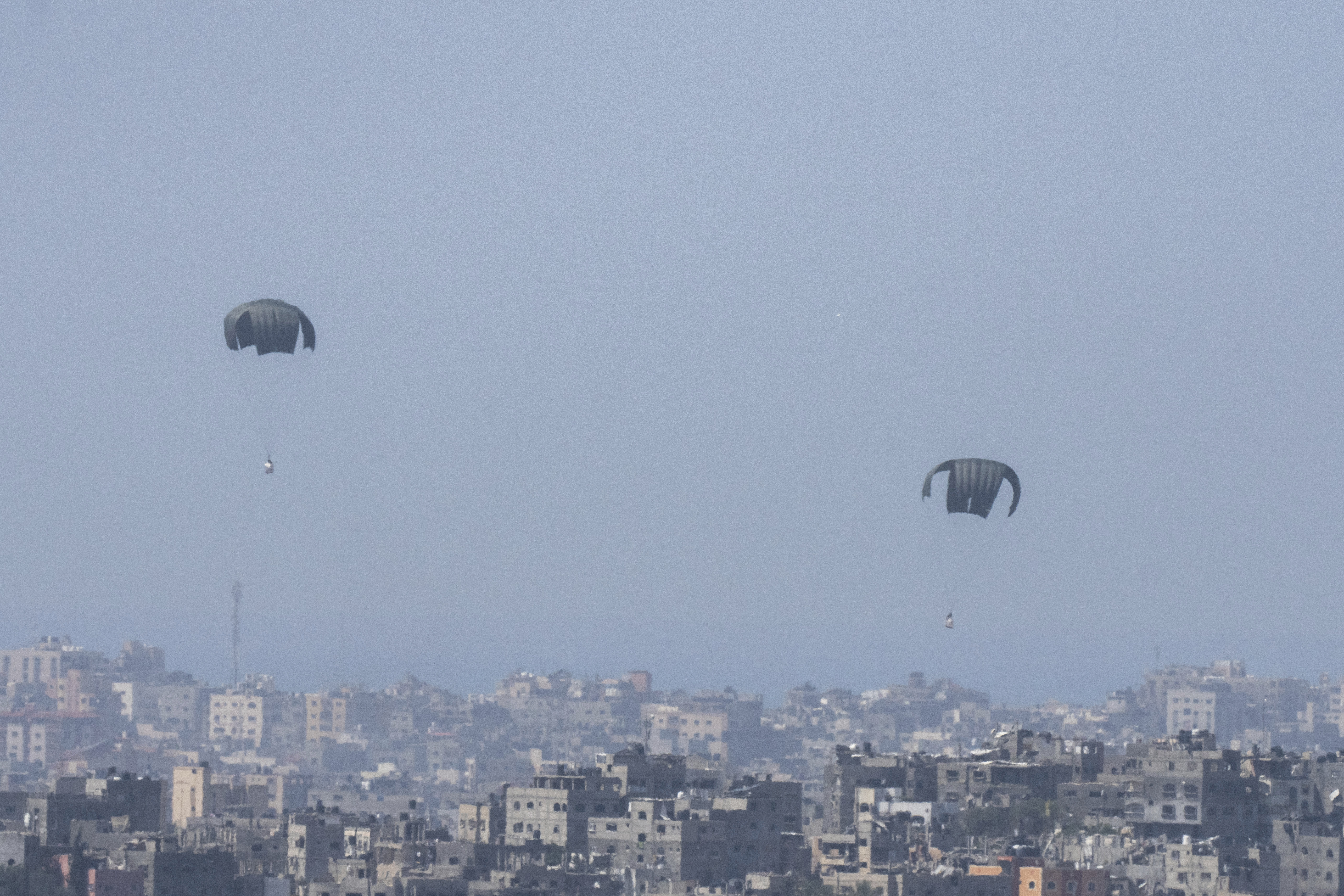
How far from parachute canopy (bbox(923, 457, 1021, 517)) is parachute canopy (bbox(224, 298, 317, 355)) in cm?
1547

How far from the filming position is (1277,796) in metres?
93.0

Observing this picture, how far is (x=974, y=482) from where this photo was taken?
8062 cm

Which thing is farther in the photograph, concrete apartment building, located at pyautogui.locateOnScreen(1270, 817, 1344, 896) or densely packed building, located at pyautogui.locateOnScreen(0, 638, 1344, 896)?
concrete apartment building, located at pyautogui.locateOnScreen(1270, 817, 1344, 896)

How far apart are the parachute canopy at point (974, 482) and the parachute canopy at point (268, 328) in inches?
609

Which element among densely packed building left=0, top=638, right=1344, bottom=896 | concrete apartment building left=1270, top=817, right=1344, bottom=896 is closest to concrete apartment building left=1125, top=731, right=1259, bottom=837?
densely packed building left=0, top=638, right=1344, bottom=896

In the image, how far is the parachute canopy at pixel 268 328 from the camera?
7794 centimetres

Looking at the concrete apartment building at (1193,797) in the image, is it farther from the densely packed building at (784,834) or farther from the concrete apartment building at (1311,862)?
the concrete apartment building at (1311,862)

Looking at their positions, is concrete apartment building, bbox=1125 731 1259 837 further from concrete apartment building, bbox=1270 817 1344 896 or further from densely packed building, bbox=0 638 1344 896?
concrete apartment building, bbox=1270 817 1344 896

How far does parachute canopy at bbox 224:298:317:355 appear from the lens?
256ft

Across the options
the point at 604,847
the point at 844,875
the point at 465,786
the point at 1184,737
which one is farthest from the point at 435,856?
the point at 465,786

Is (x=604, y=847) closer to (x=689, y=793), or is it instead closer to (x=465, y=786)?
(x=689, y=793)

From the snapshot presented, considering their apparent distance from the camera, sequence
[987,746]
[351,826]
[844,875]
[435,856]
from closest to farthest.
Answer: [844,875] < [435,856] < [351,826] < [987,746]

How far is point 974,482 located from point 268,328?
17.5m

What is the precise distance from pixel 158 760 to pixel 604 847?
11274cm
